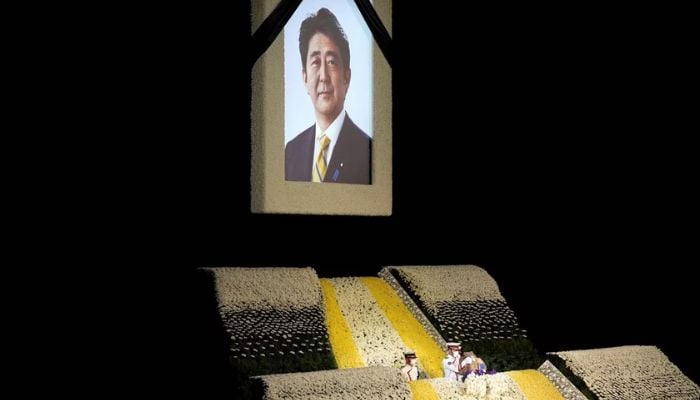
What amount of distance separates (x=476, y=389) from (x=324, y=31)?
68.6 inches

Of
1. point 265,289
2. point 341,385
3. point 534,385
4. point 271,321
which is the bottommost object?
point 534,385

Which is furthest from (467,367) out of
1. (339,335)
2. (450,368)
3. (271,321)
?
(271,321)

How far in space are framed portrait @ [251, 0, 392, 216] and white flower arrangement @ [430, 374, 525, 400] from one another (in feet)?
3.26

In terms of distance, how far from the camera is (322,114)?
120 inches

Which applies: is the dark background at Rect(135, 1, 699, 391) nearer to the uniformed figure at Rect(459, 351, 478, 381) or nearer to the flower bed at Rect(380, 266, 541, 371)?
the flower bed at Rect(380, 266, 541, 371)

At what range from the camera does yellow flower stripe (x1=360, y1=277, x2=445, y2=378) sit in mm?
2629

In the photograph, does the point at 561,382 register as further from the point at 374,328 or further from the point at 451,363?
the point at 374,328

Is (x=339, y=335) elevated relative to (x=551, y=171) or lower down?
lower down

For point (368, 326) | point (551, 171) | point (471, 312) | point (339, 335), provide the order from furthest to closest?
point (551, 171), point (471, 312), point (368, 326), point (339, 335)

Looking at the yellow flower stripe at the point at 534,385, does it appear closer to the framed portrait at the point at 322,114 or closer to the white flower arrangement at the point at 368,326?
the white flower arrangement at the point at 368,326

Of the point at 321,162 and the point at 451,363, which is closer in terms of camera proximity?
the point at 451,363

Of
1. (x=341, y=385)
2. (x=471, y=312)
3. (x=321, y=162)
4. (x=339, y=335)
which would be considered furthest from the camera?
(x=321, y=162)

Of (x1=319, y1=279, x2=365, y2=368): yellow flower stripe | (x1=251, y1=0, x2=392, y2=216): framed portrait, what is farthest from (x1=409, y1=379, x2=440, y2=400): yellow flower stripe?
(x1=251, y1=0, x2=392, y2=216): framed portrait

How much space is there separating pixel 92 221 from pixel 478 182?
6.28 ft
